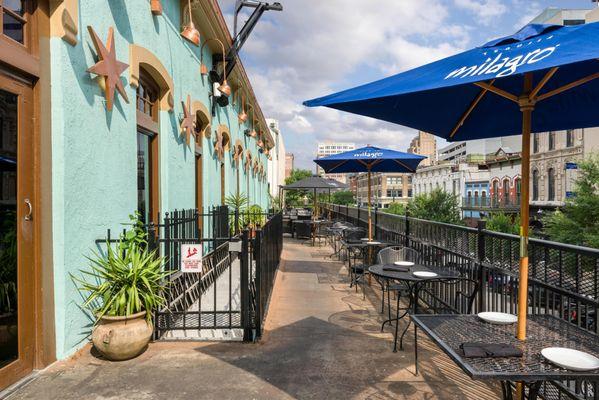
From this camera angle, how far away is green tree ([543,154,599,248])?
78.3 ft

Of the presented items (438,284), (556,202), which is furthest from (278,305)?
(556,202)

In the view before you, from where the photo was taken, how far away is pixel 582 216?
24.5 meters

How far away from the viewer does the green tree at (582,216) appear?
78.3 ft

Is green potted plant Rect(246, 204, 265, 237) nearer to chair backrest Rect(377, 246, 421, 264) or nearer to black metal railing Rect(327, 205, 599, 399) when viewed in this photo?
chair backrest Rect(377, 246, 421, 264)

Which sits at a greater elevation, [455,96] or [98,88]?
[98,88]

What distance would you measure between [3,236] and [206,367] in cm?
211

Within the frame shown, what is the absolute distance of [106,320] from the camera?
390cm

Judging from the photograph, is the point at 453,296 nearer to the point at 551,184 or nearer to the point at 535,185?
the point at 551,184

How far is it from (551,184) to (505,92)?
1799 inches

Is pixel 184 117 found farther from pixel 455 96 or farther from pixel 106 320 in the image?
pixel 455 96

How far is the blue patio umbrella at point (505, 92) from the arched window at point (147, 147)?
3.75 meters

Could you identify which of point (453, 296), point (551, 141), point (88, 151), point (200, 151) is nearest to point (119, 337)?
point (88, 151)

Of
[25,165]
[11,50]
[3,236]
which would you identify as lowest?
[3,236]

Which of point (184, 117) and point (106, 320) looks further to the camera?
point (184, 117)
